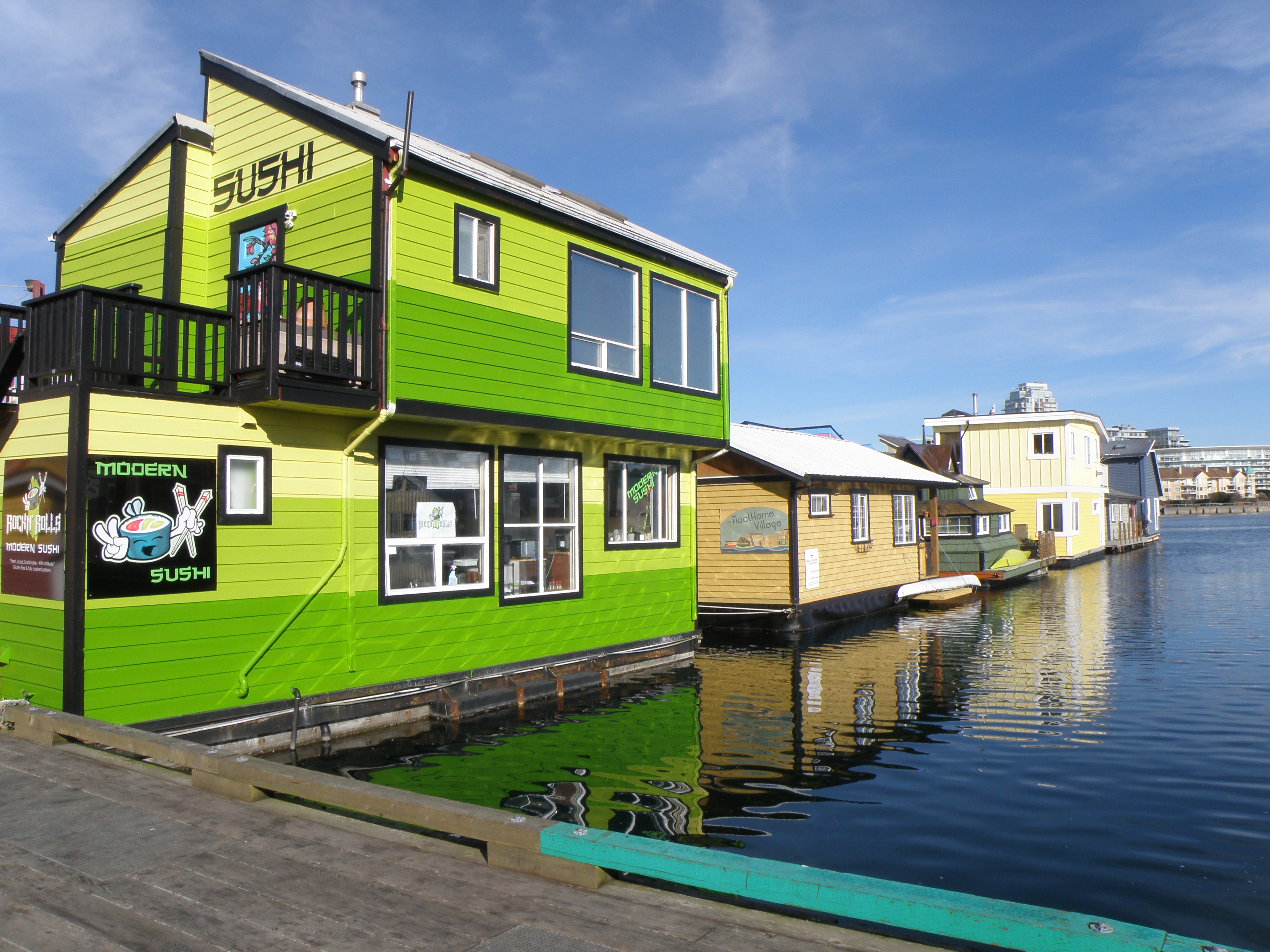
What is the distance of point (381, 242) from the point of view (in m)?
10.7

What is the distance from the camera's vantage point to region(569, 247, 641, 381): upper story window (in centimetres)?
1370

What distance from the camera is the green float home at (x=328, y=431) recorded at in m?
8.84

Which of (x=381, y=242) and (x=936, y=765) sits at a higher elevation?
(x=381, y=242)

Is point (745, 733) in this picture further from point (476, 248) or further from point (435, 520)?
point (476, 248)

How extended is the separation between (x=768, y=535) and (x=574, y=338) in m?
9.28

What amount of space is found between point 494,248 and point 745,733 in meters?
7.57

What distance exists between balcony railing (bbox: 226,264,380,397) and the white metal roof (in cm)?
831

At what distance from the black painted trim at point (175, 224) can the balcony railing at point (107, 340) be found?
2.77 meters

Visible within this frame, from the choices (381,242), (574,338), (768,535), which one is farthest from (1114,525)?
(381,242)

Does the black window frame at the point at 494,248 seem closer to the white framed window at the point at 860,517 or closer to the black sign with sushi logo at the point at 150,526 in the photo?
the black sign with sushi logo at the point at 150,526

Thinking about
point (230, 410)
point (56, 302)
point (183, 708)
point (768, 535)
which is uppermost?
point (56, 302)

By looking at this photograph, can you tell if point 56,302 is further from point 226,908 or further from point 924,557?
point 924,557

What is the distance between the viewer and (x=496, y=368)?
12.1 metres

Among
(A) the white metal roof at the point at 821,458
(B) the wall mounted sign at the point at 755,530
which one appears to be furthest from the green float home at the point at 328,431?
(B) the wall mounted sign at the point at 755,530
